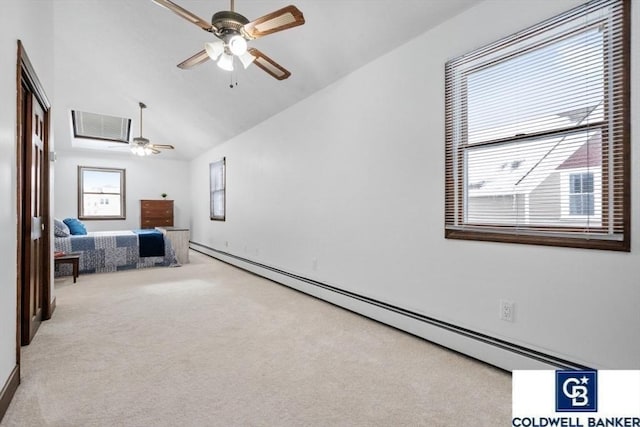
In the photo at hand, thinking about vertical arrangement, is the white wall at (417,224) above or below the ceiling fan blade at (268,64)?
below

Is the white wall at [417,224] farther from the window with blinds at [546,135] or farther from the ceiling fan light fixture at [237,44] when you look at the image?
the ceiling fan light fixture at [237,44]

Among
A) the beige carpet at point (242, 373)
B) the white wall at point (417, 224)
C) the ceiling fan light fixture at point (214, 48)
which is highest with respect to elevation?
the ceiling fan light fixture at point (214, 48)

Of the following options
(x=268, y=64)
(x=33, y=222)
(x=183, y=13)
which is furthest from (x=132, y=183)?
(x=183, y=13)

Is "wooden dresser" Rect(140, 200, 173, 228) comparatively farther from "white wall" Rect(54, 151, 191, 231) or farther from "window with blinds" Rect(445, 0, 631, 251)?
"window with blinds" Rect(445, 0, 631, 251)

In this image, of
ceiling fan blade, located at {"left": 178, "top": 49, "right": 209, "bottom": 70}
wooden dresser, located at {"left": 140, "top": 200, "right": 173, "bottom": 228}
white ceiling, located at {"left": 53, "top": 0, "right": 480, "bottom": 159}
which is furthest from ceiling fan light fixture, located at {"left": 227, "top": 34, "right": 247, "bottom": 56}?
wooden dresser, located at {"left": 140, "top": 200, "right": 173, "bottom": 228}

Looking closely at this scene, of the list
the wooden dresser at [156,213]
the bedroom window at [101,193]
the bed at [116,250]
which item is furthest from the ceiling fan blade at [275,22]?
the bedroom window at [101,193]

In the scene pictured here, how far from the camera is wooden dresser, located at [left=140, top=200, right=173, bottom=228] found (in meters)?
8.42

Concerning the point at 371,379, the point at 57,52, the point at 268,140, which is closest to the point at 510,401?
the point at 371,379

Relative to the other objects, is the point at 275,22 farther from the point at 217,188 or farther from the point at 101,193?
the point at 101,193

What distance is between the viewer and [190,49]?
3914mm

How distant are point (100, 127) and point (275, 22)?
704cm

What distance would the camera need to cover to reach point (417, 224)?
2.75m

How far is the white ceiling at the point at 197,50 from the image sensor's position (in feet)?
9.04

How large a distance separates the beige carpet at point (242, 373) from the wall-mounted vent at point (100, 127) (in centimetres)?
488
